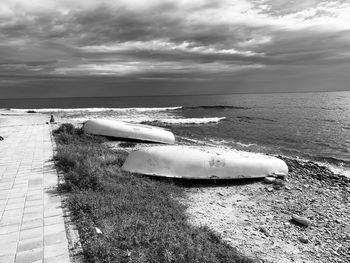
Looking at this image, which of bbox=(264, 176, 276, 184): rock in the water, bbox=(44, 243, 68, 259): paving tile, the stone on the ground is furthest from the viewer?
the stone on the ground

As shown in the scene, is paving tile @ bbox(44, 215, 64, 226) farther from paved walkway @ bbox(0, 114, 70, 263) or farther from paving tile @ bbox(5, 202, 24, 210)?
paving tile @ bbox(5, 202, 24, 210)

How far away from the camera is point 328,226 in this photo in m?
7.60

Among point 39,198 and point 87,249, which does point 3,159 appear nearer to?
point 39,198

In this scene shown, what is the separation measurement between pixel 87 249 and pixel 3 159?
8757 millimetres

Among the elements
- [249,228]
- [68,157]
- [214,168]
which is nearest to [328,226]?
[249,228]

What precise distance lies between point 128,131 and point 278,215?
12827 millimetres

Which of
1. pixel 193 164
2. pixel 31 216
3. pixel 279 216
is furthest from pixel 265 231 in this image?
pixel 31 216

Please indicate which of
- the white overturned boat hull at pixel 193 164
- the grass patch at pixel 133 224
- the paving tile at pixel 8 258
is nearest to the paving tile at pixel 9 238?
the paving tile at pixel 8 258

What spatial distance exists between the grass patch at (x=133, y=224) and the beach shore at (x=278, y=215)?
0.83 metres

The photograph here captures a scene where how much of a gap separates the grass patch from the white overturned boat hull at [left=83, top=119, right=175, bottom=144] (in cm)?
935

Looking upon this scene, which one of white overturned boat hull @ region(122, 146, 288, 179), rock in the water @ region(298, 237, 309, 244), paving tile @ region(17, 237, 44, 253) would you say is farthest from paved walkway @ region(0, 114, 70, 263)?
rock in the water @ region(298, 237, 309, 244)

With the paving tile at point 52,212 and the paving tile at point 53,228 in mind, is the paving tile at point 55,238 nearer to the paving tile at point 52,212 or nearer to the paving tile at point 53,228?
the paving tile at point 53,228

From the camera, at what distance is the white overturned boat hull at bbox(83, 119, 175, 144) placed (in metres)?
18.7

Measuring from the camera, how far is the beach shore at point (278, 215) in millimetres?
6281
